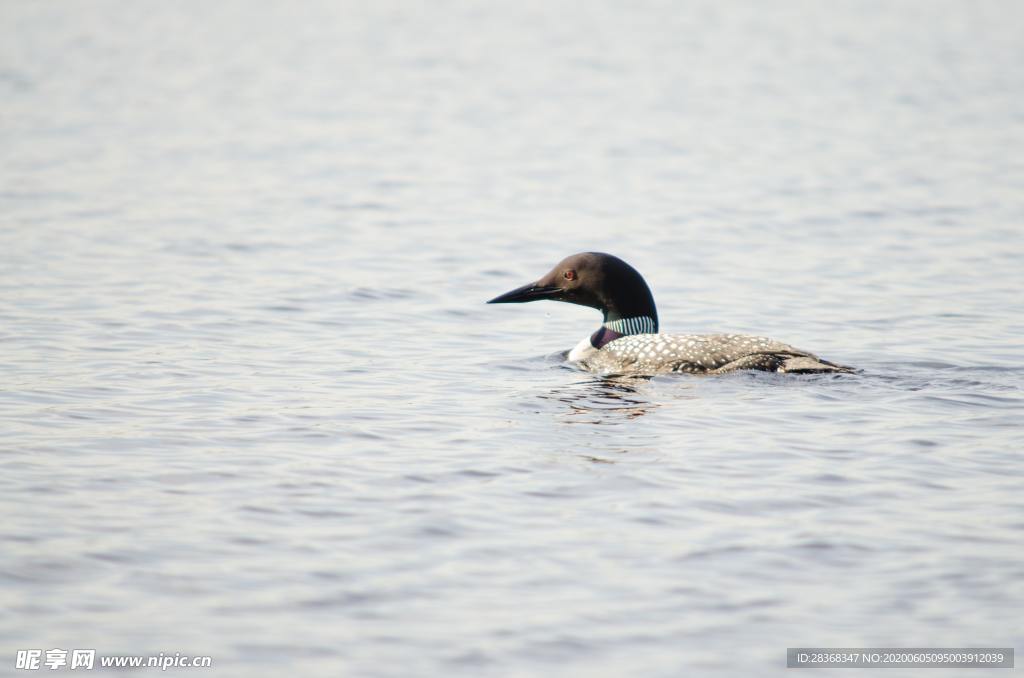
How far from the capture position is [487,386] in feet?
28.0

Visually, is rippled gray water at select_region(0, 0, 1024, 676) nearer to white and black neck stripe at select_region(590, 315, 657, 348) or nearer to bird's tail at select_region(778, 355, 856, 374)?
bird's tail at select_region(778, 355, 856, 374)

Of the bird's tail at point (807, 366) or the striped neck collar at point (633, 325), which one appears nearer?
the bird's tail at point (807, 366)

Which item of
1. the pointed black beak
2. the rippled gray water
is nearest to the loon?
the pointed black beak

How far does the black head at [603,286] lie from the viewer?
950cm

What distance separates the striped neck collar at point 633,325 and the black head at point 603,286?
0.02 metres

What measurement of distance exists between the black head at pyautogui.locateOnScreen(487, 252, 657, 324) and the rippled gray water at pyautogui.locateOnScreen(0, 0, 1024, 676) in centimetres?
51

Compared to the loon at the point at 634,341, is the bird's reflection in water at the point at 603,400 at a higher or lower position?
lower

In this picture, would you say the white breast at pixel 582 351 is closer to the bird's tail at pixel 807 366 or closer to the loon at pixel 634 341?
the loon at pixel 634 341

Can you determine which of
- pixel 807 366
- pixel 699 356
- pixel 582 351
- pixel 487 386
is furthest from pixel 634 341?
pixel 807 366

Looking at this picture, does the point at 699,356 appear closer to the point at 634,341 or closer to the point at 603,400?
the point at 634,341

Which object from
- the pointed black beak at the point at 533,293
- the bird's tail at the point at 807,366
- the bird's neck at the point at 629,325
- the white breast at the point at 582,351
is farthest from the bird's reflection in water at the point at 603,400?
the pointed black beak at the point at 533,293

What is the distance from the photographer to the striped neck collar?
949cm

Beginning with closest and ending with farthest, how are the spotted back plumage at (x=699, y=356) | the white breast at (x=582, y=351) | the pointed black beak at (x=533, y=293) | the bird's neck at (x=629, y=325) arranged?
the spotted back plumage at (x=699, y=356), the white breast at (x=582, y=351), the bird's neck at (x=629, y=325), the pointed black beak at (x=533, y=293)

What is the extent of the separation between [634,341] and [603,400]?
0.91 meters
